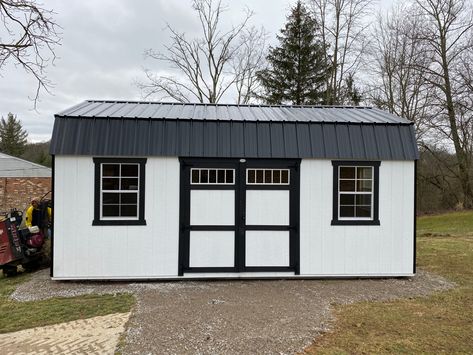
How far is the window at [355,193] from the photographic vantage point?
7.24 m

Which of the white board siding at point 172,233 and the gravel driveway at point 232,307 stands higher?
the white board siding at point 172,233

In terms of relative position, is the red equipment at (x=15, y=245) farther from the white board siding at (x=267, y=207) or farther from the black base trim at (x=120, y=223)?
the white board siding at (x=267, y=207)

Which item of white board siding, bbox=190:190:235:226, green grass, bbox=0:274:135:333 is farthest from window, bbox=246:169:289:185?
green grass, bbox=0:274:135:333

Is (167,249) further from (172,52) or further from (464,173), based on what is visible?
(464,173)

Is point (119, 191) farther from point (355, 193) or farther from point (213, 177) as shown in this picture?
point (355, 193)

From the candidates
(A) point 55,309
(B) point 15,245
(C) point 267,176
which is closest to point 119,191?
(A) point 55,309

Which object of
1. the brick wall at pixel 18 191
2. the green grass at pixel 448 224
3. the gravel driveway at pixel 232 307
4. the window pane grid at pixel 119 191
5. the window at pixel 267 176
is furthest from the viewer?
the brick wall at pixel 18 191

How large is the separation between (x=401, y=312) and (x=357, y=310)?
0.63m

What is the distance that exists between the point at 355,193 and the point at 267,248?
2033mm

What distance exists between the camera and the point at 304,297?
6.19m

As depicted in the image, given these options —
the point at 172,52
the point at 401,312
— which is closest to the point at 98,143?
the point at 401,312

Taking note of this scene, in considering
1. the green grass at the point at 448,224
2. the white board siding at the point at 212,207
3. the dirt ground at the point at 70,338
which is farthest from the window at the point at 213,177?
the green grass at the point at 448,224

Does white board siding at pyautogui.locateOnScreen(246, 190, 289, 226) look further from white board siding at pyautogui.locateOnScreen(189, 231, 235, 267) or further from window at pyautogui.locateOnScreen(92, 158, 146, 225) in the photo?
window at pyautogui.locateOnScreen(92, 158, 146, 225)

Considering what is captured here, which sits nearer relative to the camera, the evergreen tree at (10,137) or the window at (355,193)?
the window at (355,193)
